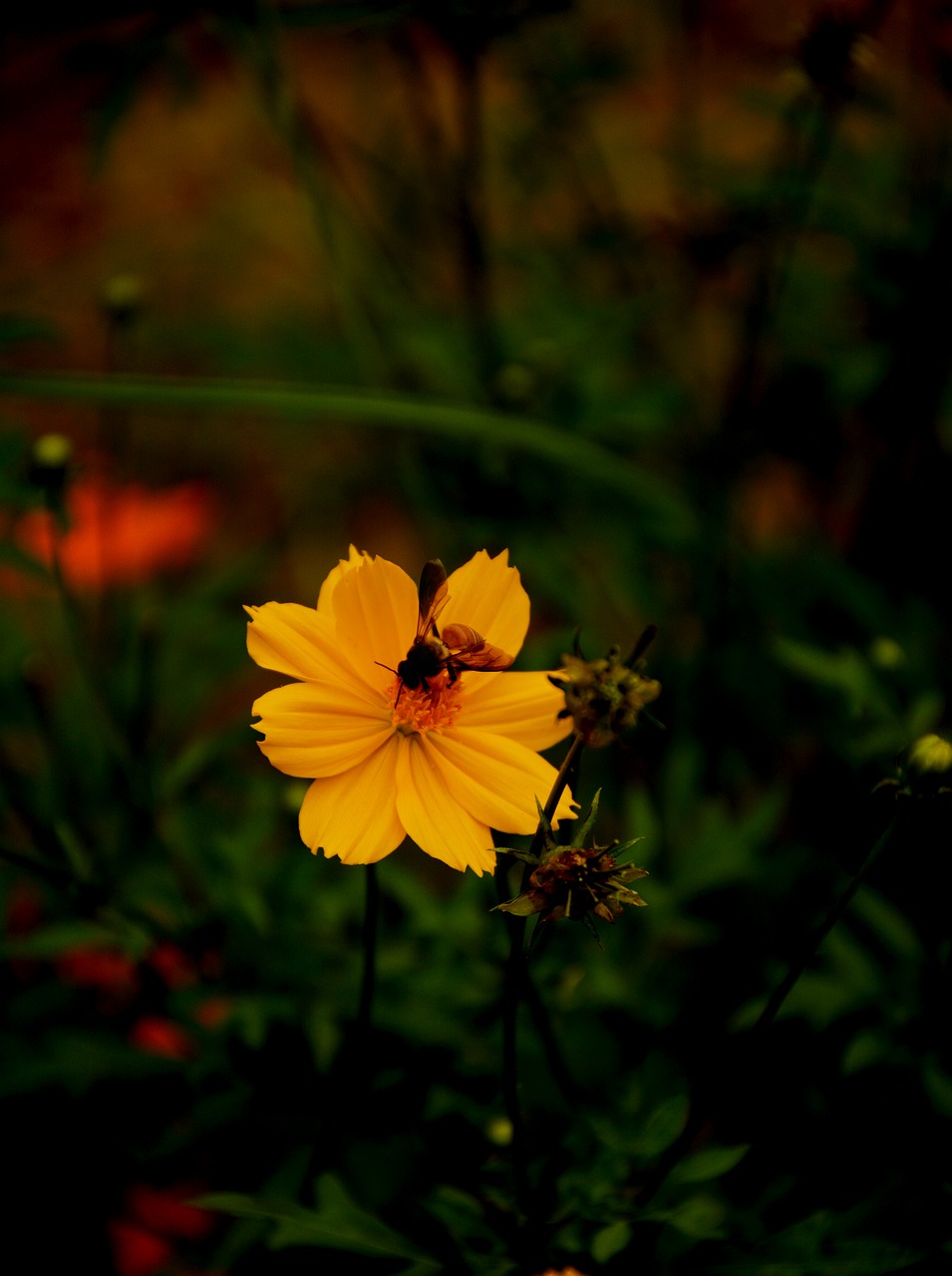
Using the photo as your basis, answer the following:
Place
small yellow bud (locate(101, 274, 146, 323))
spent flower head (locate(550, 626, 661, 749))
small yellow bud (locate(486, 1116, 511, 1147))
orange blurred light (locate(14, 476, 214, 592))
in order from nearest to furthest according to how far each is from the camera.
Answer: spent flower head (locate(550, 626, 661, 749))
small yellow bud (locate(486, 1116, 511, 1147))
small yellow bud (locate(101, 274, 146, 323))
orange blurred light (locate(14, 476, 214, 592))

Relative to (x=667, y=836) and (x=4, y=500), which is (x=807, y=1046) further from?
(x=4, y=500)

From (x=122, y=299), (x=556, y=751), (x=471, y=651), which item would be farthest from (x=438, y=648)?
(x=556, y=751)

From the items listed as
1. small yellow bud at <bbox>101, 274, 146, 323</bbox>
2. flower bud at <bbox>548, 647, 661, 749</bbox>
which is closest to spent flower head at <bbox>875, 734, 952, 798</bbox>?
flower bud at <bbox>548, 647, 661, 749</bbox>

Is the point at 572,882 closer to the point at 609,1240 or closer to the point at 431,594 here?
the point at 431,594

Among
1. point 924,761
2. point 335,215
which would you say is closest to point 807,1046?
point 924,761

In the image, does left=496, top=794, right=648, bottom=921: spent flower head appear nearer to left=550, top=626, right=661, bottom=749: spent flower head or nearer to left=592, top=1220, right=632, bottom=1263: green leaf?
left=550, top=626, right=661, bottom=749: spent flower head
